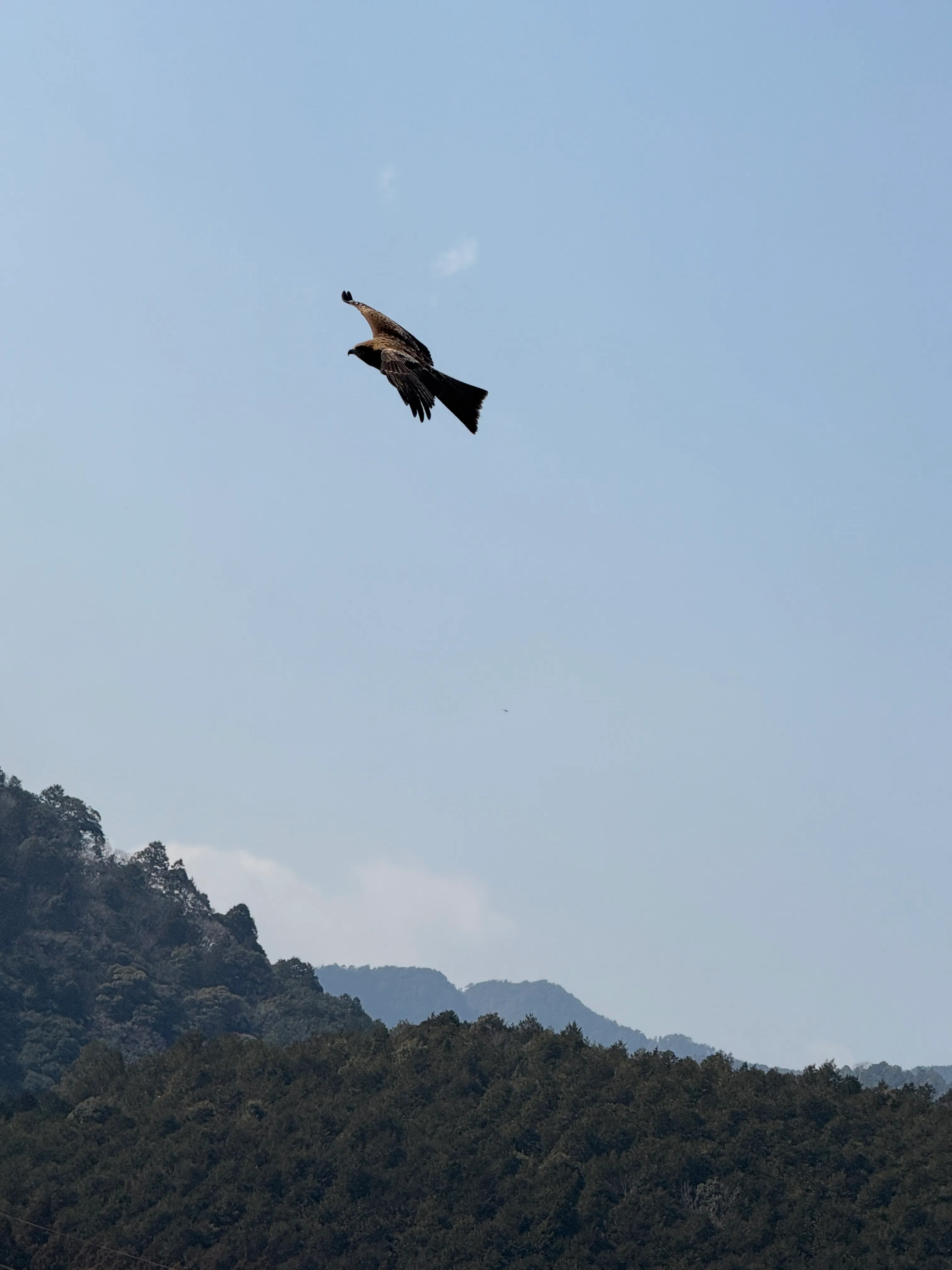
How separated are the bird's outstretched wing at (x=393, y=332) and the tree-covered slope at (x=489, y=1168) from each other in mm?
50675

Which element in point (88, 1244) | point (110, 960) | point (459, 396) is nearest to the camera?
point (459, 396)

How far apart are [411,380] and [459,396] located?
493 mm

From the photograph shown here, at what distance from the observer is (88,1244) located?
214 feet

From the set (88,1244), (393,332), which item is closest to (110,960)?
(88,1244)

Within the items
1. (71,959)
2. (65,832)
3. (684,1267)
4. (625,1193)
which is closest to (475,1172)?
(625,1193)

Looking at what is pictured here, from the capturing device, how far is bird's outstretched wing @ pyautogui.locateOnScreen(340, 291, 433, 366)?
56.6 ft

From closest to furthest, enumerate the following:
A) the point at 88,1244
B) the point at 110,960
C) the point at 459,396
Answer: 1. the point at 459,396
2. the point at 88,1244
3. the point at 110,960

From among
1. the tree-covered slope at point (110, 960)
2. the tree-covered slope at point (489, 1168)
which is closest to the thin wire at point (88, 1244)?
the tree-covered slope at point (489, 1168)

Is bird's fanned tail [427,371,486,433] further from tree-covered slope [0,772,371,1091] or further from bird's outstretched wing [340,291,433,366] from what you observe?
tree-covered slope [0,772,371,1091]

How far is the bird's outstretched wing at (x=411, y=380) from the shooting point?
15484 mm

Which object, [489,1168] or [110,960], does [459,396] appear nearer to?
[489,1168]

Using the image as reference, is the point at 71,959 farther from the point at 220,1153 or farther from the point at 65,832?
the point at 220,1153

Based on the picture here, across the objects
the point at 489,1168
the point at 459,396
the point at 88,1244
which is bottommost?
the point at 88,1244

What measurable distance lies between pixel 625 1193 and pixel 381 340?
55.4m
